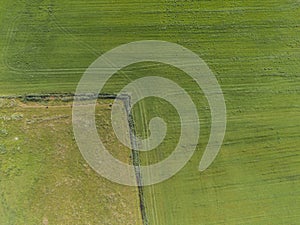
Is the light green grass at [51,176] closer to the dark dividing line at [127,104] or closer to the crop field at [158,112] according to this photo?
the crop field at [158,112]

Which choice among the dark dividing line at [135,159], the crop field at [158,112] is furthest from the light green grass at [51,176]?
the dark dividing line at [135,159]

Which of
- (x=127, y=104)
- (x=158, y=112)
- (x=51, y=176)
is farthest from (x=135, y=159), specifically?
(x=51, y=176)

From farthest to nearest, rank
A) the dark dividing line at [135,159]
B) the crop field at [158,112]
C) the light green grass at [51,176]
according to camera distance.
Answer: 1. the dark dividing line at [135,159]
2. the crop field at [158,112]
3. the light green grass at [51,176]

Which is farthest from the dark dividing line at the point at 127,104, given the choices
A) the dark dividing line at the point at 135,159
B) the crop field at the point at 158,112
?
the crop field at the point at 158,112

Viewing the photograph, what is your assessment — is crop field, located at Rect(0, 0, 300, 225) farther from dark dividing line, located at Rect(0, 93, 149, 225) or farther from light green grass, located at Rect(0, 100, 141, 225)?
dark dividing line, located at Rect(0, 93, 149, 225)

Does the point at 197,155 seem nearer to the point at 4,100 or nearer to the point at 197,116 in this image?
the point at 197,116

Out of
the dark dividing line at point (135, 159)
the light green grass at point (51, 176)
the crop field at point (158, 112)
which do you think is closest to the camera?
the light green grass at point (51, 176)

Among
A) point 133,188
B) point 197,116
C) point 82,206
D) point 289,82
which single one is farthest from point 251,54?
point 82,206

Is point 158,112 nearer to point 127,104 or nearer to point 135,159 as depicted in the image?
point 127,104

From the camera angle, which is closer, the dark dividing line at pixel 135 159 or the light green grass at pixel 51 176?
the light green grass at pixel 51 176
